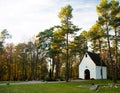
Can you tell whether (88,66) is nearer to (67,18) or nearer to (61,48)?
(61,48)

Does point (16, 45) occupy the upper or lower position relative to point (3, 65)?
upper

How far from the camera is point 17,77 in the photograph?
59.7m

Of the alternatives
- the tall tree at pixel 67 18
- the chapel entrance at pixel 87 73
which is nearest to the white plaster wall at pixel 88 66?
the chapel entrance at pixel 87 73

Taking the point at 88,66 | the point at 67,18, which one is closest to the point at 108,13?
the point at 67,18

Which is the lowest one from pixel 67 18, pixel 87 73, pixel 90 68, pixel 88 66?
pixel 87 73

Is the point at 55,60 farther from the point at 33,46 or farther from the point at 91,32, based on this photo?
the point at 91,32

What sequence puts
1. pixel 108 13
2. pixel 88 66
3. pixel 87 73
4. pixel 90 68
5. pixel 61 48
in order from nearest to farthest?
1. pixel 108 13
2. pixel 61 48
3. pixel 90 68
4. pixel 88 66
5. pixel 87 73

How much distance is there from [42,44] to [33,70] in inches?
388

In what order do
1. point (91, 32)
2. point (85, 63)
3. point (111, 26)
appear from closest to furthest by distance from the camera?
point (111, 26), point (91, 32), point (85, 63)

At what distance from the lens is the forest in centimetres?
3447

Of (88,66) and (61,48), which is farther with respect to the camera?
(88,66)

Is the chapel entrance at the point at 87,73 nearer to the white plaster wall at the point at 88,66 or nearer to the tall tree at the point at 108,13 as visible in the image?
the white plaster wall at the point at 88,66

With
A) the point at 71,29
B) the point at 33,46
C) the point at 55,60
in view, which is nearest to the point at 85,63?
the point at 55,60

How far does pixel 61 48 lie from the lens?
140ft
